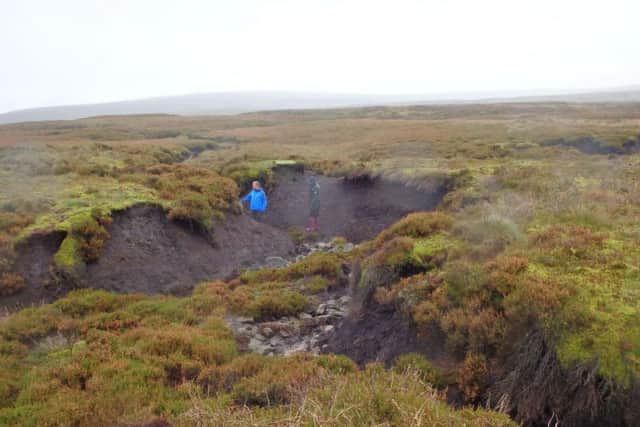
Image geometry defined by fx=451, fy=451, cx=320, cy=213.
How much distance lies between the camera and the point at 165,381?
355 inches

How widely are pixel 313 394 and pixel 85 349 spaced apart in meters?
6.58

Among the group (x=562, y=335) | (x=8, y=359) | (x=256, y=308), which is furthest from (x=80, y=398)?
(x=562, y=335)

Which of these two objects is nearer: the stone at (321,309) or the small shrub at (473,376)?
the small shrub at (473,376)

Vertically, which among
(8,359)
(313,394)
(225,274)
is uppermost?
(313,394)

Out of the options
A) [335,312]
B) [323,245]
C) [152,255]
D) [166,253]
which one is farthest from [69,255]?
[323,245]

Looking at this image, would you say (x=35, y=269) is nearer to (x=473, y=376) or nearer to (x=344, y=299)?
(x=344, y=299)

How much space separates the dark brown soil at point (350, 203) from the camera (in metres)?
23.5

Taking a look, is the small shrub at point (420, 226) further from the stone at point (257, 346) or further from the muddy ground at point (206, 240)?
the muddy ground at point (206, 240)

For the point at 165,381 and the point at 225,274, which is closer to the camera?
the point at 165,381

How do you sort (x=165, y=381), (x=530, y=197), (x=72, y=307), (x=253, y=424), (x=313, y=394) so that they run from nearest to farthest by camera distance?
(x=253, y=424) < (x=313, y=394) < (x=165, y=381) < (x=72, y=307) < (x=530, y=197)

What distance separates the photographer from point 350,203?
1068 inches

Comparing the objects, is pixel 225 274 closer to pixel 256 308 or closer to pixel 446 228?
pixel 256 308

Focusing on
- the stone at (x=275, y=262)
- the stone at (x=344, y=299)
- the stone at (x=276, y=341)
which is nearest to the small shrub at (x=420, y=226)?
the stone at (x=344, y=299)

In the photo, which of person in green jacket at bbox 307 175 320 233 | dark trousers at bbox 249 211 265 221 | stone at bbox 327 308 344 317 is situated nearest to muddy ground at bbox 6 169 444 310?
dark trousers at bbox 249 211 265 221
